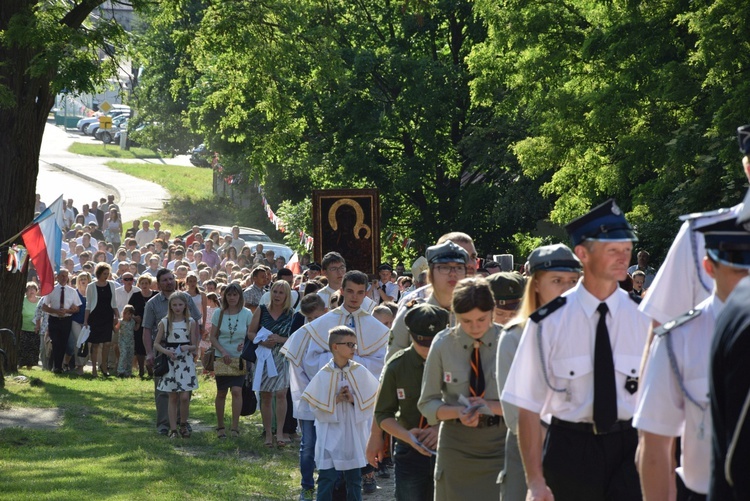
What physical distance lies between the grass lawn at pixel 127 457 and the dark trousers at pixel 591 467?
20.4ft

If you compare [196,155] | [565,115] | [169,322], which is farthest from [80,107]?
[169,322]

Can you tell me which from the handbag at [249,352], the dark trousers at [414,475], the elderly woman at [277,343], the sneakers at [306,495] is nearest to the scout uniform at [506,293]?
the dark trousers at [414,475]

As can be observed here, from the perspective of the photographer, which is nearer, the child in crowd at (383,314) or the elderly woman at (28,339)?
the child in crowd at (383,314)

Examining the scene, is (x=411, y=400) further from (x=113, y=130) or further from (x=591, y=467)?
(x=113, y=130)

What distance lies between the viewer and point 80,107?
9962cm

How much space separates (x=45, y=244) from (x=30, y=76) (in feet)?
8.33

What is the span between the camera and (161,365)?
1545 cm

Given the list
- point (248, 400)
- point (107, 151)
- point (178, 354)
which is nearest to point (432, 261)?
point (178, 354)

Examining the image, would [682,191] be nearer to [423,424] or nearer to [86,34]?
[86,34]

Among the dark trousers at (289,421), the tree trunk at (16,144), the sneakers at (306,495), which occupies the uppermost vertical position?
the tree trunk at (16,144)

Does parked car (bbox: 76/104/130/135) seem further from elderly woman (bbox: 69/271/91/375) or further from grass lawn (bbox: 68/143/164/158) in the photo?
elderly woman (bbox: 69/271/91/375)

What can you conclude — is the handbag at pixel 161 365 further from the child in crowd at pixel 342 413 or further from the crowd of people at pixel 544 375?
the child in crowd at pixel 342 413

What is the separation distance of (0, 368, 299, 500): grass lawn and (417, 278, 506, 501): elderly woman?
16.2 ft

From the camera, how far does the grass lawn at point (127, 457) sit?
38.8 ft
